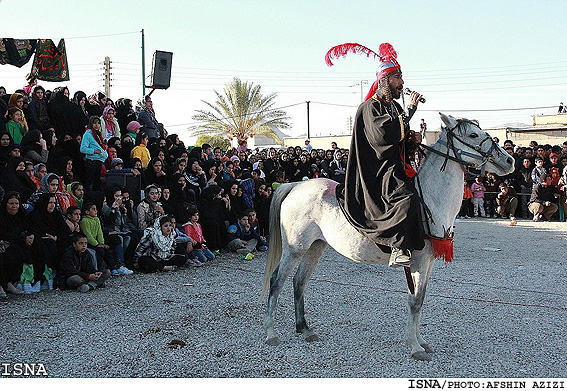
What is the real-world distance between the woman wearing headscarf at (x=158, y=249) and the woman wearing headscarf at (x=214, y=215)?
1.36m

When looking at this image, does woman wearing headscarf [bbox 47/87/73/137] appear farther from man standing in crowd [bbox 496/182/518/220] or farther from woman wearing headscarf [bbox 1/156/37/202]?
man standing in crowd [bbox 496/182/518/220]

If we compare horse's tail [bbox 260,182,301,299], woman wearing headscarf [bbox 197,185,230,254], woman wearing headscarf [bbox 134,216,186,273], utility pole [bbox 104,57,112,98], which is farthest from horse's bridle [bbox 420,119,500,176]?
utility pole [bbox 104,57,112,98]

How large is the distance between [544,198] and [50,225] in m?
13.6

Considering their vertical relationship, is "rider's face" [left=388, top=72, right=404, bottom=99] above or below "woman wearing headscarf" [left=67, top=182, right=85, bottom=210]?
above

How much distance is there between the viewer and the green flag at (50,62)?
→ 42.2 ft

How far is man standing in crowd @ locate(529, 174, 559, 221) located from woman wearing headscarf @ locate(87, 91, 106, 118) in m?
12.3

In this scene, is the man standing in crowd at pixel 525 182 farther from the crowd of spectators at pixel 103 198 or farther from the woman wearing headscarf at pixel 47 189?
the woman wearing headscarf at pixel 47 189

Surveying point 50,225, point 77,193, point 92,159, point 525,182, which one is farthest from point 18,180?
point 525,182

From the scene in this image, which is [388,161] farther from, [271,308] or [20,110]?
[20,110]

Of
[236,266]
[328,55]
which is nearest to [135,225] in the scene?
[236,266]

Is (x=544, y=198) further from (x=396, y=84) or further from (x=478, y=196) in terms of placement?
(x=396, y=84)

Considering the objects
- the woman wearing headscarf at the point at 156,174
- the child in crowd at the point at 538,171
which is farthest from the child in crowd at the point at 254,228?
the child in crowd at the point at 538,171

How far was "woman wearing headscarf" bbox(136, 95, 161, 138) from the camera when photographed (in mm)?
12312

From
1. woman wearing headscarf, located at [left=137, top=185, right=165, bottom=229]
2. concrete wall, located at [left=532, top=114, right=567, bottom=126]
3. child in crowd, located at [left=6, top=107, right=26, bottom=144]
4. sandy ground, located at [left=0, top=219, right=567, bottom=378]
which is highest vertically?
concrete wall, located at [left=532, top=114, right=567, bottom=126]
